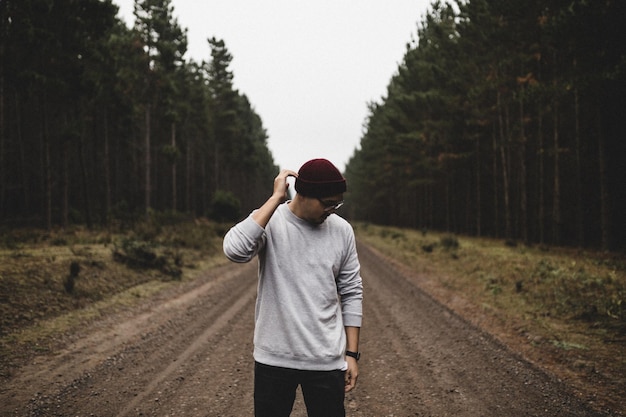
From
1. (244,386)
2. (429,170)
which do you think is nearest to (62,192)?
(244,386)

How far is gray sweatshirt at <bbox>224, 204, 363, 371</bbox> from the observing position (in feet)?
7.16

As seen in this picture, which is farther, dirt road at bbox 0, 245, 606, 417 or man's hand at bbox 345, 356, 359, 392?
dirt road at bbox 0, 245, 606, 417

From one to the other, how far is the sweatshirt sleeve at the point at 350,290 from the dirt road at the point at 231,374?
2.42 meters

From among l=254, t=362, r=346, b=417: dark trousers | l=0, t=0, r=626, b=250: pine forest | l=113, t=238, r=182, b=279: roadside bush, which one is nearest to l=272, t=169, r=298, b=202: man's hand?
l=254, t=362, r=346, b=417: dark trousers

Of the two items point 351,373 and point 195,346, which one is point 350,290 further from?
point 195,346

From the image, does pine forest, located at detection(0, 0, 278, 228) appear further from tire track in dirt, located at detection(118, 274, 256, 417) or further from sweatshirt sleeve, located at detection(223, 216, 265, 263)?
sweatshirt sleeve, located at detection(223, 216, 265, 263)

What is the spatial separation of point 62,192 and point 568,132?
28232 mm

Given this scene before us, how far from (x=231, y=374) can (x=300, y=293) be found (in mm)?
3602

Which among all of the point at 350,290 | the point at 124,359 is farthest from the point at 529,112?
the point at 350,290

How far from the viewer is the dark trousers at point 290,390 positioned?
2193mm

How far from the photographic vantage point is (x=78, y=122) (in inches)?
899

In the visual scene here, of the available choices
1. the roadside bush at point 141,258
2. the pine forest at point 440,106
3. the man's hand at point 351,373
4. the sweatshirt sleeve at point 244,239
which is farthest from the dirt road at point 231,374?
the pine forest at point 440,106

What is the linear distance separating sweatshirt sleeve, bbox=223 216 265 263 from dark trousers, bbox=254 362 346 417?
0.63 m

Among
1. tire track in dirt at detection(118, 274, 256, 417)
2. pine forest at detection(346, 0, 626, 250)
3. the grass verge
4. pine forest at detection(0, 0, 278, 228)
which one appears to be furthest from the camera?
pine forest at detection(0, 0, 278, 228)
